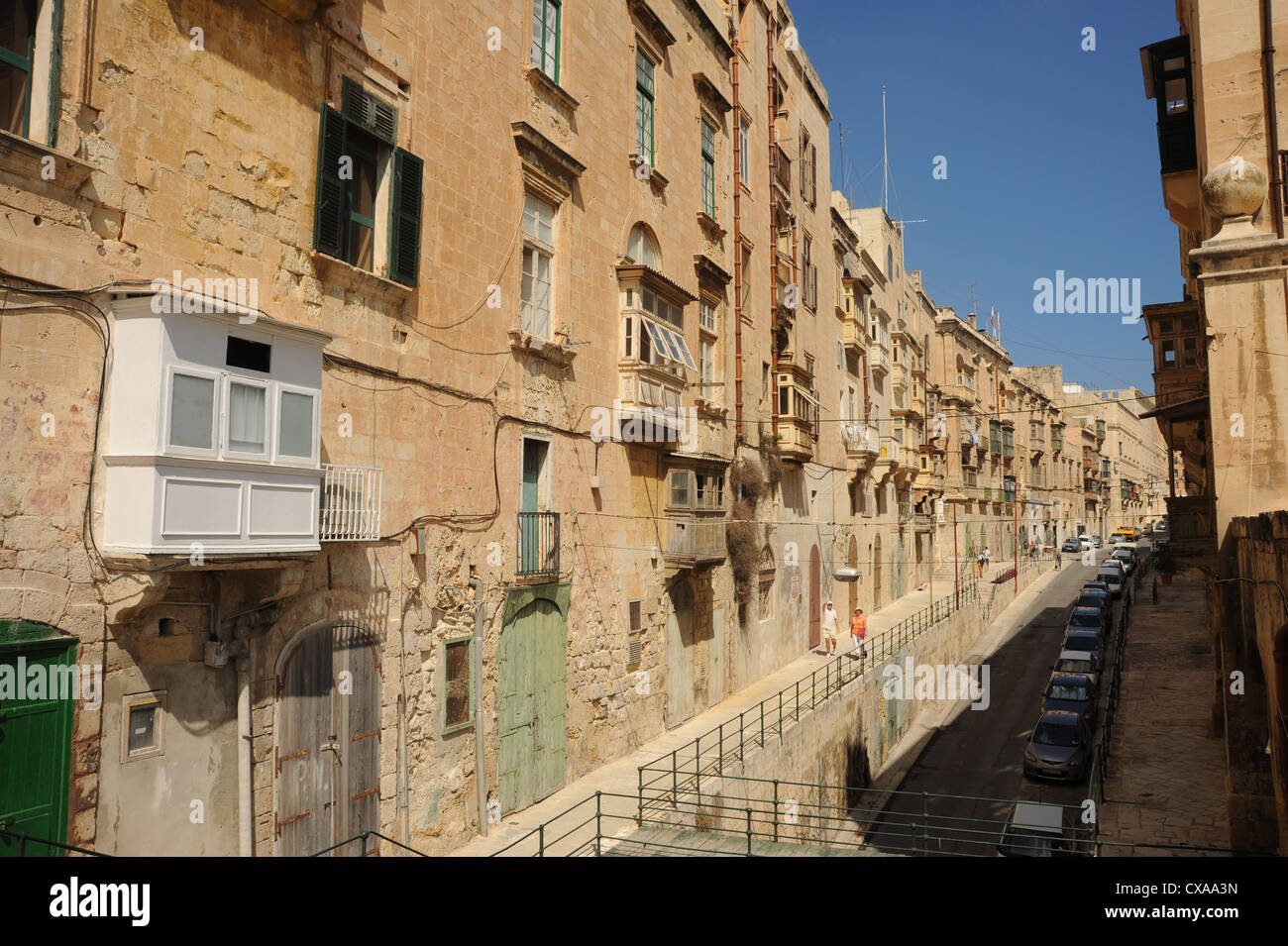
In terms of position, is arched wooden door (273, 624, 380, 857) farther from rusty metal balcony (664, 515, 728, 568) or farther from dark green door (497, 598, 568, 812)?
rusty metal balcony (664, 515, 728, 568)

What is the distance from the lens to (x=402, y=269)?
11727 mm

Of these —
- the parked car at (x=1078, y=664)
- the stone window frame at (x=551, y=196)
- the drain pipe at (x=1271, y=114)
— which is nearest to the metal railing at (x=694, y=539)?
the stone window frame at (x=551, y=196)

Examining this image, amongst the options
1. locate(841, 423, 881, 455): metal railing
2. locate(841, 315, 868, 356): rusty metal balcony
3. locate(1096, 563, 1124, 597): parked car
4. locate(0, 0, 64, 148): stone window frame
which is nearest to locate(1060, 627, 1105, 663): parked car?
locate(841, 423, 881, 455): metal railing

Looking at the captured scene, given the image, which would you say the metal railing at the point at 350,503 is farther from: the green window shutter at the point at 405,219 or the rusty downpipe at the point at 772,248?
the rusty downpipe at the point at 772,248

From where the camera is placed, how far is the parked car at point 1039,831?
48.9 ft

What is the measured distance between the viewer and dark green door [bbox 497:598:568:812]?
13617 mm

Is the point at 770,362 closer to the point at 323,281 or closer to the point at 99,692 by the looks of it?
the point at 323,281

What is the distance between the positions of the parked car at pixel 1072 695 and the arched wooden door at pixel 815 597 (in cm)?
776

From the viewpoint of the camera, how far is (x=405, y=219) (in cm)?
1180

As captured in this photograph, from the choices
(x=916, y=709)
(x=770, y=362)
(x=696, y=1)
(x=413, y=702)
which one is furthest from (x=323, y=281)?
(x=916, y=709)

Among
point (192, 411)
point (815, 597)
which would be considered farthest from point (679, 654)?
point (192, 411)

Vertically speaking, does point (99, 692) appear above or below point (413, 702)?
above

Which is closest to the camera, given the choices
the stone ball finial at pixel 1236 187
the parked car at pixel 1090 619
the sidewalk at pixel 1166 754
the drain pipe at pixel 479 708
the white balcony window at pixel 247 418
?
the white balcony window at pixel 247 418
